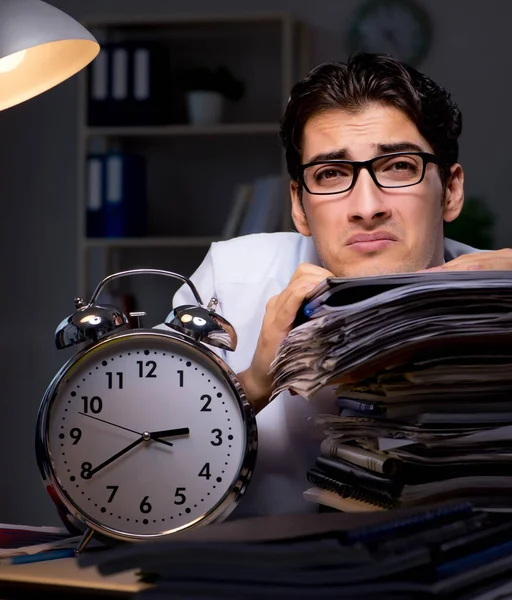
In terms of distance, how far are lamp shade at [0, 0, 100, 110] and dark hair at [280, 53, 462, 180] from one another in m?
0.36

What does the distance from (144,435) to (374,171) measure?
60 centimetres

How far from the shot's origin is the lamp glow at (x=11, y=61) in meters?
1.26

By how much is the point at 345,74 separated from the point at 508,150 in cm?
291

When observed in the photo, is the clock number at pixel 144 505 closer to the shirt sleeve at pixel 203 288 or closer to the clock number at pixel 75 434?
the clock number at pixel 75 434

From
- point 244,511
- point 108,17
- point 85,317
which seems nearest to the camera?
point 85,317

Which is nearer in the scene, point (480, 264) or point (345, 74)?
point (480, 264)

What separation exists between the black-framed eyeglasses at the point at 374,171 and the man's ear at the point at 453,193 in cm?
13

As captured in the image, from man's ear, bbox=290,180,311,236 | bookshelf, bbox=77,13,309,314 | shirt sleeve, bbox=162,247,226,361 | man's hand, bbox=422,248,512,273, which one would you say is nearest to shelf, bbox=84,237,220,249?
bookshelf, bbox=77,13,309,314

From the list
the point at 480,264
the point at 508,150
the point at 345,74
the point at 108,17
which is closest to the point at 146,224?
the point at 108,17

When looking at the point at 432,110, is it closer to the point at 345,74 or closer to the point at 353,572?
the point at 345,74

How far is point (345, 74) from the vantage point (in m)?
1.42

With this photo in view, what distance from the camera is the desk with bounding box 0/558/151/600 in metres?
0.68

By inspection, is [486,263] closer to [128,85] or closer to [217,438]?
[217,438]

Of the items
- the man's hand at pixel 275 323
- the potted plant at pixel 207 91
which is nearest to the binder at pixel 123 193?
the potted plant at pixel 207 91
